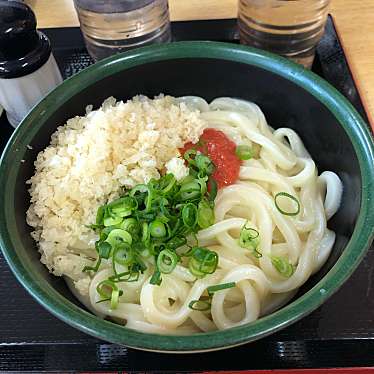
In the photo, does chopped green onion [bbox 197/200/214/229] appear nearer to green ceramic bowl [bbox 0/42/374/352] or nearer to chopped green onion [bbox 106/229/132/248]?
chopped green onion [bbox 106/229/132/248]

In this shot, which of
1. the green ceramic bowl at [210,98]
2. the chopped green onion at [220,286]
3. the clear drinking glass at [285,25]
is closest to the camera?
the green ceramic bowl at [210,98]

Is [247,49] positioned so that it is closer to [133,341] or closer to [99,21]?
[99,21]

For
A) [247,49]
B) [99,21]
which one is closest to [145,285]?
[247,49]

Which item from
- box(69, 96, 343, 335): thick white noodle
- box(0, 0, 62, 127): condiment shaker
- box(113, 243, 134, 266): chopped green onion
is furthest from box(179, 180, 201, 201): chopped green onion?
box(0, 0, 62, 127): condiment shaker

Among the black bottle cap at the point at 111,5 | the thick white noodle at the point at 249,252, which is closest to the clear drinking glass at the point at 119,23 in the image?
the black bottle cap at the point at 111,5

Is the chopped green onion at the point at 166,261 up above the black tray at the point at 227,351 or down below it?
above

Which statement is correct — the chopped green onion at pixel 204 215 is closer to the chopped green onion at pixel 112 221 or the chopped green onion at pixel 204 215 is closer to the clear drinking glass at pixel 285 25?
the chopped green onion at pixel 112 221
